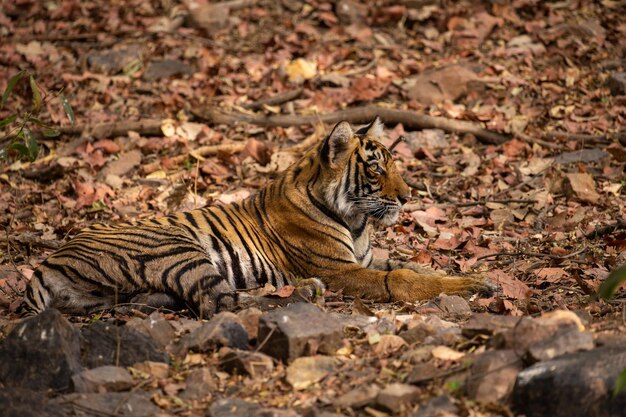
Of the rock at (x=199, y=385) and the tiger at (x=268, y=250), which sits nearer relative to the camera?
the rock at (x=199, y=385)

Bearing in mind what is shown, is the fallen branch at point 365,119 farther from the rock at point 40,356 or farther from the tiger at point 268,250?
the rock at point 40,356

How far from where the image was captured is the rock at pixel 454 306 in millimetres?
5301

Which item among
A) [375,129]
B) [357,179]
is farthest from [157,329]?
[375,129]

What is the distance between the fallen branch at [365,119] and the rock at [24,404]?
18.5 feet

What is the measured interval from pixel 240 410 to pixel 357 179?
8.92 feet

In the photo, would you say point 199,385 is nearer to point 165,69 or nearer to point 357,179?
point 357,179

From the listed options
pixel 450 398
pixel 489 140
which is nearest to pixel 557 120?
pixel 489 140

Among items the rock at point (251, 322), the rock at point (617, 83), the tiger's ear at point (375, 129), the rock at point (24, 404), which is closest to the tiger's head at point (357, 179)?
the tiger's ear at point (375, 129)

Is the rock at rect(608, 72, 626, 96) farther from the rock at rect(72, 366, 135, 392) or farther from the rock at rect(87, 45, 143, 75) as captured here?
the rock at rect(72, 366, 135, 392)

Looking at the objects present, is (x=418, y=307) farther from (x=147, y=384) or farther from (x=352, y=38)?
(x=352, y=38)

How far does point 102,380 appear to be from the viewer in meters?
4.02

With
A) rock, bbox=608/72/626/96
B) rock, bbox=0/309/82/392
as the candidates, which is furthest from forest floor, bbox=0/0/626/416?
rock, bbox=0/309/82/392

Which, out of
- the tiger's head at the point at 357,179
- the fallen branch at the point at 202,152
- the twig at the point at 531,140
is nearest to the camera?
the tiger's head at the point at 357,179

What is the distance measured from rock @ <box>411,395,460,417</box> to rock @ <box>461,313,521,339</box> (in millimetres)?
606
